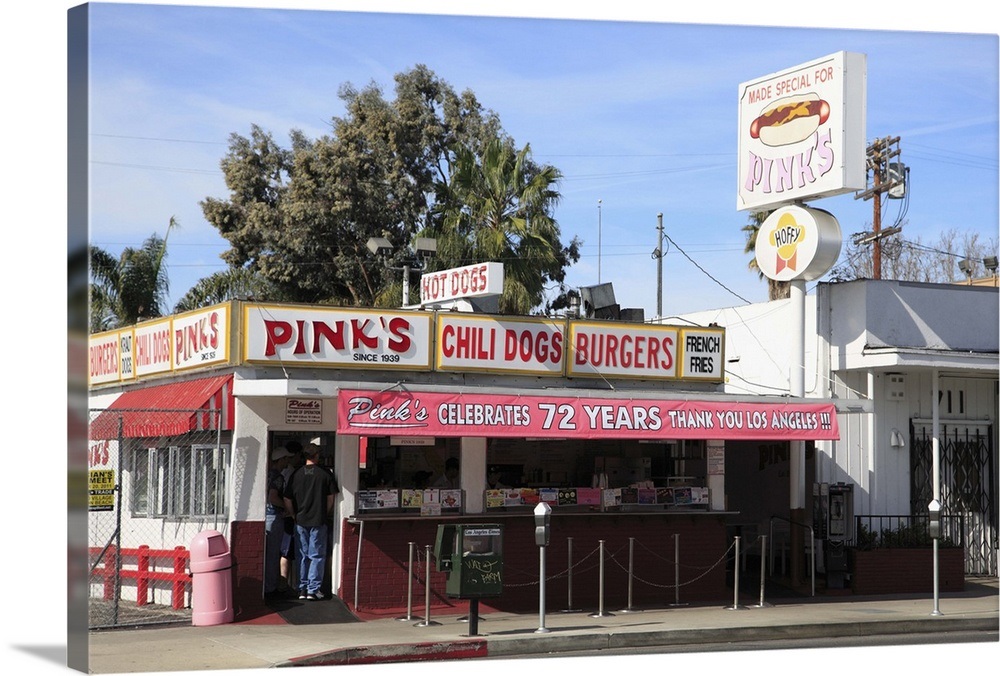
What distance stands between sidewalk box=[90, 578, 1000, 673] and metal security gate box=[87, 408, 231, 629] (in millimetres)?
1246

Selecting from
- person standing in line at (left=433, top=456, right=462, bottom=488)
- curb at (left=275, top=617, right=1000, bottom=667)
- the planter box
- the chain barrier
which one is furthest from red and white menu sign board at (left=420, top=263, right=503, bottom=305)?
the planter box

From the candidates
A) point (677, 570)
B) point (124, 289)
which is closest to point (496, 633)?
point (677, 570)

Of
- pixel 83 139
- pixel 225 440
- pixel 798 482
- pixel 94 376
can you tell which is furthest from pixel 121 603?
pixel 798 482

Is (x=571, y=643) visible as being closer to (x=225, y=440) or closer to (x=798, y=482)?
(x=225, y=440)

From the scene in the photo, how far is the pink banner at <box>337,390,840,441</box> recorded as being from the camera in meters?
15.6

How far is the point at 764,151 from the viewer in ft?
66.7

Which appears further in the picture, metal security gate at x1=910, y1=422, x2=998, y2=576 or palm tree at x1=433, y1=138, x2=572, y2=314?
palm tree at x1=433, y1=138, x2=572, y2=314

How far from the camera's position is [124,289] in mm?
35875

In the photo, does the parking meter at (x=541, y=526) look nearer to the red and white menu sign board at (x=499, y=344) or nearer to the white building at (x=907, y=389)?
the red and white menu sign board at (x=499, y=344)

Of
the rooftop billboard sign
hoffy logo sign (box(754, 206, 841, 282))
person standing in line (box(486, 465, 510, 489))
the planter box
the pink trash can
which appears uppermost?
the rooftop billboard sign

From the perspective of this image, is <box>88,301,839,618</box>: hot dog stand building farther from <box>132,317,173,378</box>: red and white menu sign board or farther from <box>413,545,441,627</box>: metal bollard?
<box>413,545,441,627</box>: metal bollard

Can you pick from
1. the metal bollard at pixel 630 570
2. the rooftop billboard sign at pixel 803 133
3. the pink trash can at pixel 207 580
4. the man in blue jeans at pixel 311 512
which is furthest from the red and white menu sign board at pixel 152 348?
the rooftop billboard sign at pixel 803 133

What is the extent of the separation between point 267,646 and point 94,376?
27.3 feet

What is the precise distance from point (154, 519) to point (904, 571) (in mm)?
11511
